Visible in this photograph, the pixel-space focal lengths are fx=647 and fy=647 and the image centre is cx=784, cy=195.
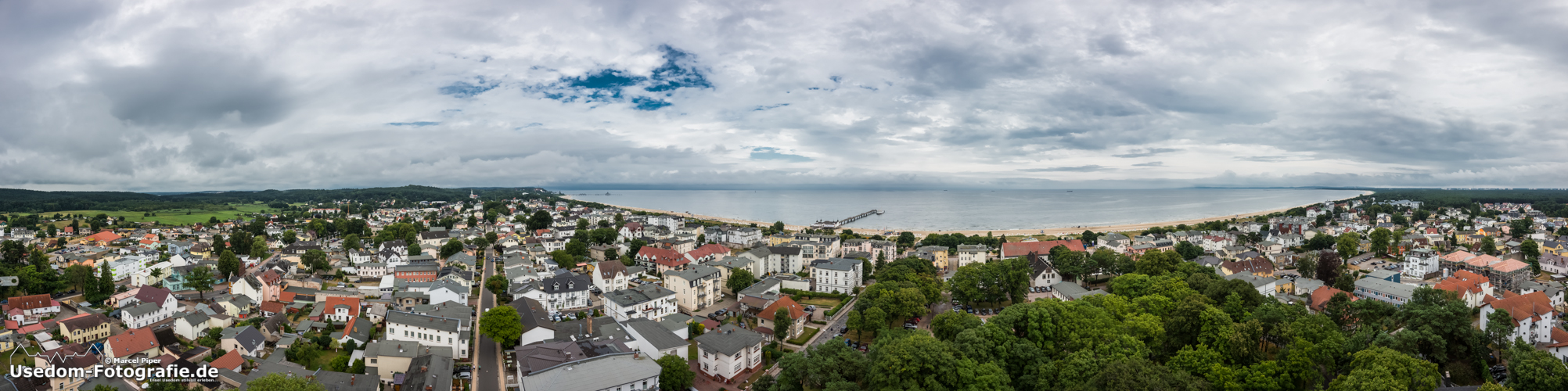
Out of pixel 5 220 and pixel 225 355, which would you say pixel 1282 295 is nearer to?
pixel 225 355

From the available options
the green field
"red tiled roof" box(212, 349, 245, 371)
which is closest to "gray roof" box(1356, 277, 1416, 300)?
"red tiled roof" box(212, 349, 245, 371)

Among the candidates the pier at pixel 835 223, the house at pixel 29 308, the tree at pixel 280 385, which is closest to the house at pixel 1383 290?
the tree at pixel 280 385

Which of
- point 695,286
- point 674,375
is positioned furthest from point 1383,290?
point 674,375

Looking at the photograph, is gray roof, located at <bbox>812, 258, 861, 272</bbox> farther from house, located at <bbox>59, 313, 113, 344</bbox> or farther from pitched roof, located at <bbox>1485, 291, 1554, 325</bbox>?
house, located at <bbox>59, 313, 113, 344</bbox>

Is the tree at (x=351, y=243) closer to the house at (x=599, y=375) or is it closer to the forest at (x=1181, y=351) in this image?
the house at (x=599, y=375)

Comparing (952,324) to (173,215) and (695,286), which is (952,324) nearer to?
(695,286)
